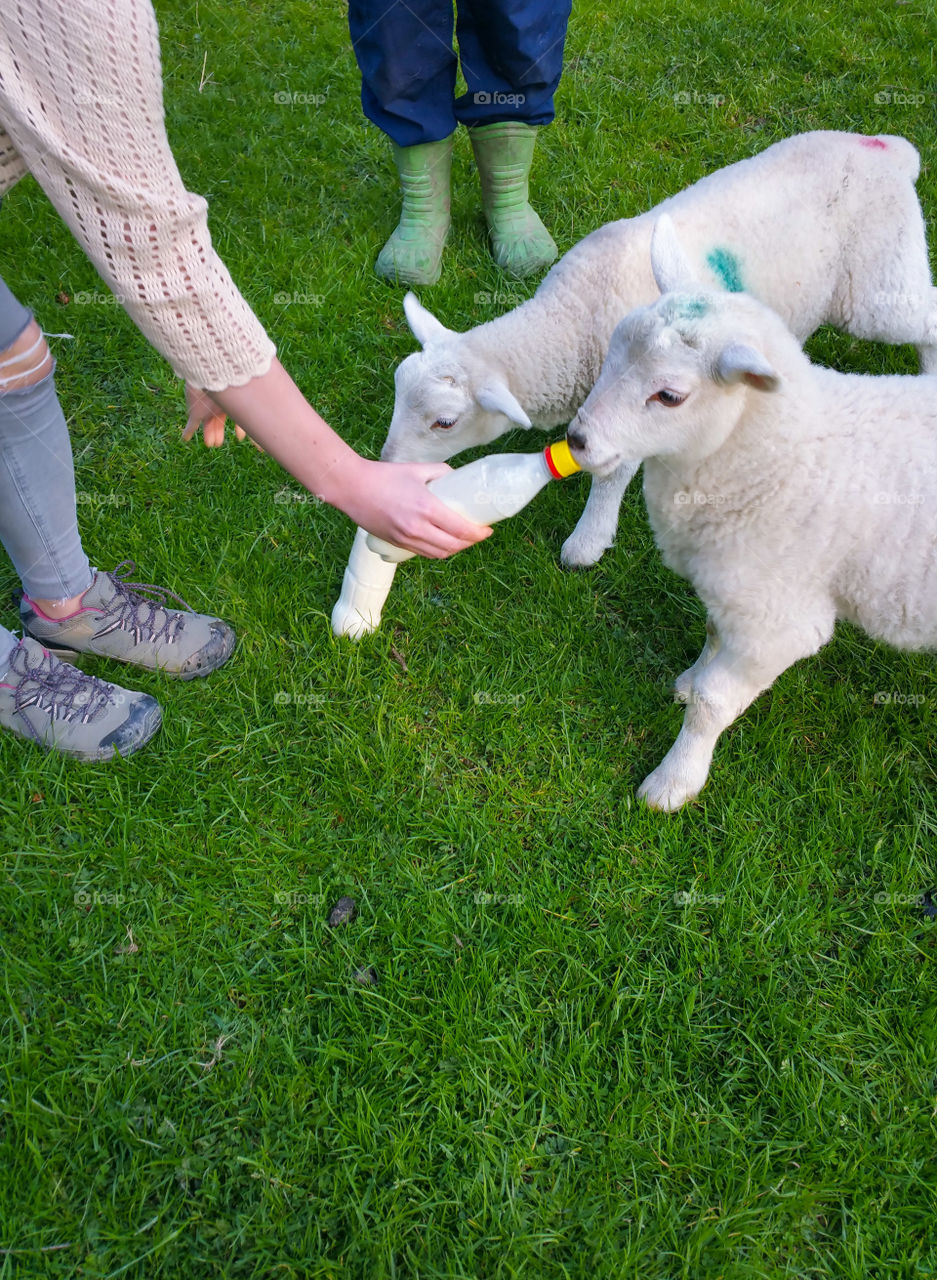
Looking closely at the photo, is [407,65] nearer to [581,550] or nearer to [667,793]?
[581,550]

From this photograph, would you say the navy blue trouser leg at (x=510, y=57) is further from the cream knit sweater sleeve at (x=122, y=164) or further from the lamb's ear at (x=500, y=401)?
the cream knit sweater sleeve at (x=122, y=164)

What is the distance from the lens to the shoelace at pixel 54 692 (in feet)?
8.29

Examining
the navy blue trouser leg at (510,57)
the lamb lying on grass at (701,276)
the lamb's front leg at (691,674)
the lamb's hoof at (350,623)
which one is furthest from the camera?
the navy blue trouser leg at (510,57)

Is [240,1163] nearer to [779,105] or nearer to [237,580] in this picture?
[237,580]

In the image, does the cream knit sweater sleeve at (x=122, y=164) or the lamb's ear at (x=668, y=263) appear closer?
the cream knit sweater sleeve at (x=122, y=164)

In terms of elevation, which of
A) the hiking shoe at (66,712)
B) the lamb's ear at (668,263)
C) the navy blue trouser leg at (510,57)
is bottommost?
the hiking shoe at (66,712)

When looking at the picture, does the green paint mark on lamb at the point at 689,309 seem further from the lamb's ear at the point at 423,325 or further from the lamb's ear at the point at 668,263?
the lamb's ear at the point at 423,325

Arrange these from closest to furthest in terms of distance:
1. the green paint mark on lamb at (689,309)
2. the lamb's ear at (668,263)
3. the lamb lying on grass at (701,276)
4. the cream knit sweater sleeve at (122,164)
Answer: the cream knit sweater sleeve at (122,164), the green paint mark on lamb at (689,309), the lamb's ear at (668,263), the lamb lying on grass at (701,276)

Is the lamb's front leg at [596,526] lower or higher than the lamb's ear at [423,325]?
lower

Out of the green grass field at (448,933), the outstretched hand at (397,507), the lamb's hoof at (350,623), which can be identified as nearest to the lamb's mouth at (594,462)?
the outstretched hand at (397,507)

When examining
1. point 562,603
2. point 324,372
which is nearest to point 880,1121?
point 562,603

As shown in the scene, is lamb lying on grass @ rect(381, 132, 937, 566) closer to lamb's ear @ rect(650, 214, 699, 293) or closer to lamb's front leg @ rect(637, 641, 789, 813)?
lamb's ear @ rect(650, 214, 699, 293)

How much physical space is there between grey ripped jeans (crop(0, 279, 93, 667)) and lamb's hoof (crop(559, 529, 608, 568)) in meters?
1.59

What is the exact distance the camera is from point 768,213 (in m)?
3.01
